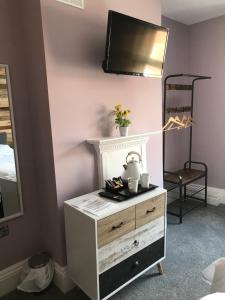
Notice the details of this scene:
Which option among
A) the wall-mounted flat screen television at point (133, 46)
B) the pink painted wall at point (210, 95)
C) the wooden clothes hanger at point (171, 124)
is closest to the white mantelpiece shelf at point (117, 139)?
the wall-mounted flat screen television at point (133, 46)

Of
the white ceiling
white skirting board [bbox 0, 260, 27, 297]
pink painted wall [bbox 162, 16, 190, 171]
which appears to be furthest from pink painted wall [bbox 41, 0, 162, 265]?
pink painted wall [bbox 162, 16, 190, 171]

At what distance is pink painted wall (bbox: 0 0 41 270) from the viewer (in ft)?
5.71

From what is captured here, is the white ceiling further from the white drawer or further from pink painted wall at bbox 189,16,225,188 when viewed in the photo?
the white drawer

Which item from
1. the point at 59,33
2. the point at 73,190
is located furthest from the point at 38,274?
the point at 59,33

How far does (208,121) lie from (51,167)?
2395 mm

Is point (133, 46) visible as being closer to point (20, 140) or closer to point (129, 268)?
point (20, 140)

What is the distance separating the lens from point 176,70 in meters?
3.23

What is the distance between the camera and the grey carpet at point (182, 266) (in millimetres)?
1812

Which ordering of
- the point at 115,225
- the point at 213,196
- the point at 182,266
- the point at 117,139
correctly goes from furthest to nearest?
the point at 213,196, the point at 182,266, the point at 117,139, the point at 115,225

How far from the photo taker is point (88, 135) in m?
1.95

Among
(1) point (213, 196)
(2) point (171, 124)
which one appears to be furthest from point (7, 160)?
(1) point (213, 196)

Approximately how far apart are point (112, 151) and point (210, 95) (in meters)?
1.93

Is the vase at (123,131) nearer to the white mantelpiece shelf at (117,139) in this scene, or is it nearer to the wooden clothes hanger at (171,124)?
the white mantelpiece shelf at (117,139)

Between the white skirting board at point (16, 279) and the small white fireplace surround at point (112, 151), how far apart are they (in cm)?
73
